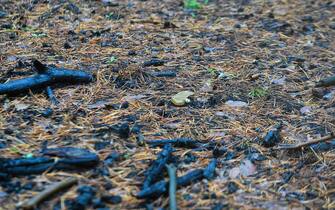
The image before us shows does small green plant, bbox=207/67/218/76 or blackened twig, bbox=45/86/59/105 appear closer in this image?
blackened twig, bbox=45/86/59/105

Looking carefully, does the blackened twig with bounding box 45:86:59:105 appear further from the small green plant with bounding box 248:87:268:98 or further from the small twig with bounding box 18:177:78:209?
the small green plant with bounding box 248:87:268:98

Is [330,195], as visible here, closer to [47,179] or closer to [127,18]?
[47,179]

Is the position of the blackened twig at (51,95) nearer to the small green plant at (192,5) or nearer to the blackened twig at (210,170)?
the blackened twig at (210,170)

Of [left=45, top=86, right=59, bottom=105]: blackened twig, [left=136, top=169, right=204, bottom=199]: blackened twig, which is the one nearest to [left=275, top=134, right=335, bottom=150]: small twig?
[left=136, top=169, right=204, bottom=199]: blackened twig

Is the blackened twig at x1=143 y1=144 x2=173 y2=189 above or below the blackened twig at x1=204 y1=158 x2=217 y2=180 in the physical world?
above

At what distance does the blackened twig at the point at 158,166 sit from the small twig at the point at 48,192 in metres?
0.38

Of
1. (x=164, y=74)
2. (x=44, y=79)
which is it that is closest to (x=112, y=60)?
(x=164, y=74)

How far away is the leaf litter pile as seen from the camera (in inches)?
92.9

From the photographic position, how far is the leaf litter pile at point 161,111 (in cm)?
236

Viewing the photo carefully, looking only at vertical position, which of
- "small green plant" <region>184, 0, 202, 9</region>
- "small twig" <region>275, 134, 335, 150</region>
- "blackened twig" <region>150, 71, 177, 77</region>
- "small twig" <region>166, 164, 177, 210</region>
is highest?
"small green plant" <region>184, 0, 202, 9</region>

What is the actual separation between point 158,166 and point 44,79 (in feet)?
4.22

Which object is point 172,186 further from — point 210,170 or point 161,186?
point 210,170

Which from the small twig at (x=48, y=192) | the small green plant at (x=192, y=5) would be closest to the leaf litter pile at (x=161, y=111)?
the small twig at (x=48, y=192)

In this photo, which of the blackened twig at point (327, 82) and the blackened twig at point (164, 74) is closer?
the blackened twig at point (327, 82)
